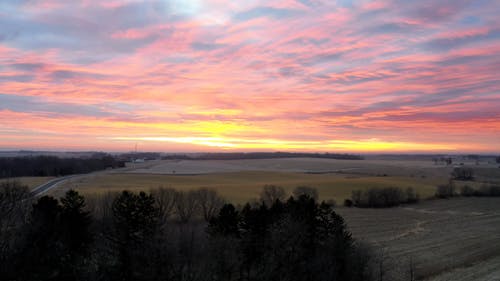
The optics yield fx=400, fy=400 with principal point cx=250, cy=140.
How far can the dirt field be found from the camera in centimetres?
3384

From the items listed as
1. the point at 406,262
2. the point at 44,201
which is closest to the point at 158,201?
the point at 44,201

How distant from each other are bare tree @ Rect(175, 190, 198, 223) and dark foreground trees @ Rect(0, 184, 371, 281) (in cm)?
2004

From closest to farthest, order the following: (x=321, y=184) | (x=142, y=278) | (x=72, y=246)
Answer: (x=142, y=278), (x=72, y=246), (x=321, y=184)

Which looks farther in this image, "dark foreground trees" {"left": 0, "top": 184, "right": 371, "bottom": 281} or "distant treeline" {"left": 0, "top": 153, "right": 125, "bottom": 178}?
"distant treeline" {"left": 0, "top": 153, "right": 125, "bottom": 178}

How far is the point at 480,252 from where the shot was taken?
3938cm

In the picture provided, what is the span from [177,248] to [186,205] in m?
33.9

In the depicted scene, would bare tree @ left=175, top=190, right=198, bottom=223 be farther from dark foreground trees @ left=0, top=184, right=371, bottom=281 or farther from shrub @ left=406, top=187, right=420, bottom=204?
shrub @ left=406, top=187, right=420, bottom=204

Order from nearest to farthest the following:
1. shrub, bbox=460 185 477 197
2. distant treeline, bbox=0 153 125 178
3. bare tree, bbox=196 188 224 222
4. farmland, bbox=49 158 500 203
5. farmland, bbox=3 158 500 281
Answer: farmland, bbox=3 158 500 281, bare tree, bbox=196 188 224 222, farmland, bbox=49 158 500 203, shrub, bbox=460 185 477 197, distant treeline, bbox=0 153 125 178

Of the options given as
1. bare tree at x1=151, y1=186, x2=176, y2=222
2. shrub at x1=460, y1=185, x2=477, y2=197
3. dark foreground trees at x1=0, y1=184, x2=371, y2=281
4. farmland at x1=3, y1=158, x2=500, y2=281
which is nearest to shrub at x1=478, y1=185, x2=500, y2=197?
shrub at x1=460, y1=185, x2=477, y2=197

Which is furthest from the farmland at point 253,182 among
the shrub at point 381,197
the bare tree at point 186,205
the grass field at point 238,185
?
the bare tree at point 186,205

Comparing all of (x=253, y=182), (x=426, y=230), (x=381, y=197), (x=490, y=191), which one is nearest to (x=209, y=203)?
(x=426, y=230)

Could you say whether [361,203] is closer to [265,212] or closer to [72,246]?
[265,212]

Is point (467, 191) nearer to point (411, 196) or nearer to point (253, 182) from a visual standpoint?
point (411, 196)

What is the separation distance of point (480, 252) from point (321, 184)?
55.8 m
